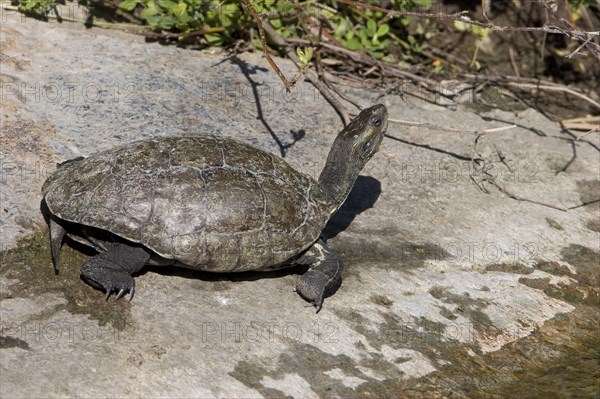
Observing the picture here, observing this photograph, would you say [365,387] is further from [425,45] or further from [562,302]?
[425,45]

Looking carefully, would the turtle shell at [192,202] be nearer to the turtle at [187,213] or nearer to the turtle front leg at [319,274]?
the turtle at [187,213]

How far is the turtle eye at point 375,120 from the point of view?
541cm

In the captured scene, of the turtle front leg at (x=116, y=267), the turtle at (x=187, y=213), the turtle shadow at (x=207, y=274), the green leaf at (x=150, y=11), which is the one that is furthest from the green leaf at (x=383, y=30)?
the turtle front leg at (x=116, y=267)

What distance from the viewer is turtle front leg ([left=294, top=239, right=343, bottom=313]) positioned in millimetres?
4730

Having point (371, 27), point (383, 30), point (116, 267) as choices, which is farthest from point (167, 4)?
point (116, 267)

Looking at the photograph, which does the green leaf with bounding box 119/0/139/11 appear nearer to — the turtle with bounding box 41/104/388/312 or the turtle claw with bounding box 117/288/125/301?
the turtle with bounding box 41/104/388/312

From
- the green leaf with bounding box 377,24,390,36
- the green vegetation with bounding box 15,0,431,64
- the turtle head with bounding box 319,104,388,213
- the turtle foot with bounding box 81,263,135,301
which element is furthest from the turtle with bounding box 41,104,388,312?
the green leaf with bounding box 377,24,390,36

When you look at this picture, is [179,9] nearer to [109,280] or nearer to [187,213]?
[187,213]

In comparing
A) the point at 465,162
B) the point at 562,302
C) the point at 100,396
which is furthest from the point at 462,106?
the point at 100,396

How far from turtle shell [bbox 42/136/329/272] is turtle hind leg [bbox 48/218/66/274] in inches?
6.3

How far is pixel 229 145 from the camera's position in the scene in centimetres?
489

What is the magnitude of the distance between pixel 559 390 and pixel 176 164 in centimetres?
262

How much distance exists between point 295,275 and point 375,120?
3.97ft

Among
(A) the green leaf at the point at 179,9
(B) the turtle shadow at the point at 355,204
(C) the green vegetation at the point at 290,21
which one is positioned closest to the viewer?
(B) the turtle shadow at the point at 355,204
